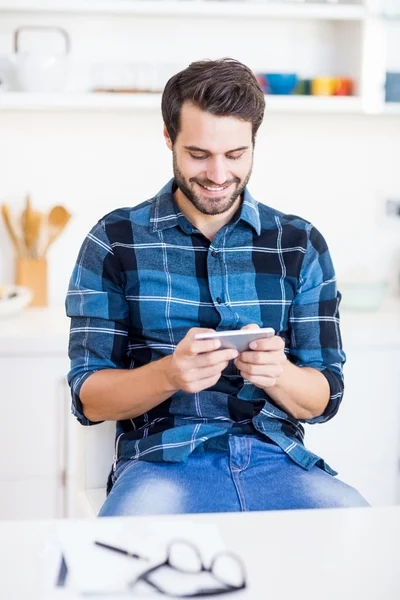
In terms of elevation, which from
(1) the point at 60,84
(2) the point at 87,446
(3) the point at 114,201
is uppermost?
(1) the point at 60,84

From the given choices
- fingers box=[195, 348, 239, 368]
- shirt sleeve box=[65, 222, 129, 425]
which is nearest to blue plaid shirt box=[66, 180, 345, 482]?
shirt sleeve box=[65, 222, 129, 425]

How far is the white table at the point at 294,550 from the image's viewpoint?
3.67 ft

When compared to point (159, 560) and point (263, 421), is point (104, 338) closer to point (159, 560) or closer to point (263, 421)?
point (263, 421)

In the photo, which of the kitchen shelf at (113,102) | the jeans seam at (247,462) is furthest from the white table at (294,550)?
the kitchen shelf at (113,102)

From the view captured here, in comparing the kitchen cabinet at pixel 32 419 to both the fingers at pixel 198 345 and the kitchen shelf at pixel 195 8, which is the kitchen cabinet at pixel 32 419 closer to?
the kitchen shelf at pixel 195 8

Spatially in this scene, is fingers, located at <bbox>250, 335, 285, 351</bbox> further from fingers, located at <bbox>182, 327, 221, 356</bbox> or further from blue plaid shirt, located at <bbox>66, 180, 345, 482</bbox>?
blue plaid shirt, located at <bbox>66, 180, 345, 482</bbox>

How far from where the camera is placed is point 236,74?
1.86 metres

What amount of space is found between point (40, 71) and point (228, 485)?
56.5 inches

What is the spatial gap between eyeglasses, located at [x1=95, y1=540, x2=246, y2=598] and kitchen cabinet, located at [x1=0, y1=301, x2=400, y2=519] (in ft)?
4.54

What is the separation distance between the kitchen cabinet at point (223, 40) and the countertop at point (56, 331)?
0.59 metres

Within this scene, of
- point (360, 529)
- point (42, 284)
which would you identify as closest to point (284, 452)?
point (360, 529)

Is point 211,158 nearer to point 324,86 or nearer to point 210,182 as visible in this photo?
point 210,182

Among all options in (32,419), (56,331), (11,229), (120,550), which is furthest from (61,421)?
(120,550)

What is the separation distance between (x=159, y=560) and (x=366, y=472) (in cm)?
160
